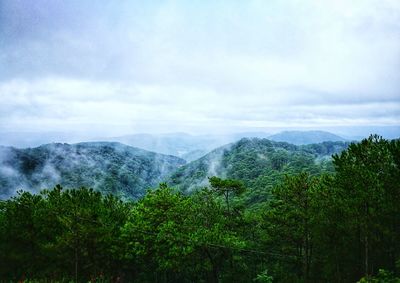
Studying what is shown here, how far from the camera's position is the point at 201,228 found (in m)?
26.7

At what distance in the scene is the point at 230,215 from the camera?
32.5 meters

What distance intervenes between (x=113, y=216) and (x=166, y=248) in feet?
21.2

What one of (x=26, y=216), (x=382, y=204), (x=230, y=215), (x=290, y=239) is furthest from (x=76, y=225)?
(x=382, y=204)

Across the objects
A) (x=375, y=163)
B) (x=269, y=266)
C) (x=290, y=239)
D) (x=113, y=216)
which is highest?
(x=375, y=163)

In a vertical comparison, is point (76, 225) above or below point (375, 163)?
below

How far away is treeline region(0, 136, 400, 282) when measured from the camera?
23.1m

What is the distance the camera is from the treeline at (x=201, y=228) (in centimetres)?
2309

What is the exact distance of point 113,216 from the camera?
29.2m

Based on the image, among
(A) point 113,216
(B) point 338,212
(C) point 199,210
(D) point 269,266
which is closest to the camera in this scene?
(B) point 338,212

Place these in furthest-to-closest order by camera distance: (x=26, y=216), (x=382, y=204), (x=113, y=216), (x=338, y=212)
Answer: (x=113, y=216), (x=26, y=216), (x=338, y=212), (x=382, y=204)

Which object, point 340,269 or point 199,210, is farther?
point 199,210

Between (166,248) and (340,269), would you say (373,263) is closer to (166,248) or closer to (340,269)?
(340,269)

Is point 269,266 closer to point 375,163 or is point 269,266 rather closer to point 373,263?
point 373,263

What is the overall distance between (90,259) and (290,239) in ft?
56.0
